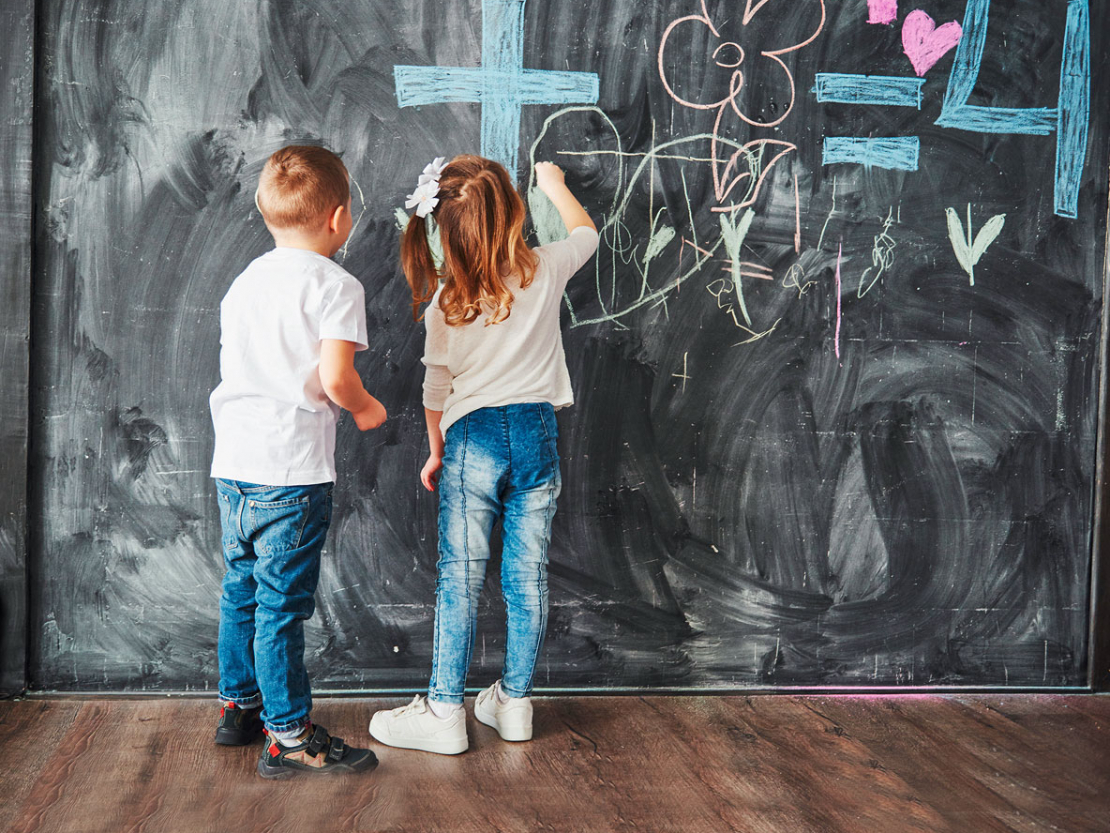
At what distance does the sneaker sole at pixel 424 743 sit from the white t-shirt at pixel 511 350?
26.5 inches

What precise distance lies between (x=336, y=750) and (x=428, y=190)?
1.16 meters

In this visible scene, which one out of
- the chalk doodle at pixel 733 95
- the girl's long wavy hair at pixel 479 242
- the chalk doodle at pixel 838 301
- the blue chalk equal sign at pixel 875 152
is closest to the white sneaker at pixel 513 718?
the girl's long wavy hair at pixel 479 242

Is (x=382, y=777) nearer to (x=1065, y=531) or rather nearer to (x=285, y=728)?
(x=285, y=728)

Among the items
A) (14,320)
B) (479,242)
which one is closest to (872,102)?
(479,242)

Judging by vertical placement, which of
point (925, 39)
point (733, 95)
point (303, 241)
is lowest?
point (303, 241)

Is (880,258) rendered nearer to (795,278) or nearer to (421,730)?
(795,278)

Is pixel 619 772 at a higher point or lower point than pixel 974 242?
lower

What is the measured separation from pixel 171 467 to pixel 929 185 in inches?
78.7

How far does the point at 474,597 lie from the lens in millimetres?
1966

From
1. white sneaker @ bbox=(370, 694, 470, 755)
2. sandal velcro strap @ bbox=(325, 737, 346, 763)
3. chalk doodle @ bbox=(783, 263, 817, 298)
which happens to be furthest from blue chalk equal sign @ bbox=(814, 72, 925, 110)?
sandal velcro strap @ bbox=(325, 737, 346, 763)

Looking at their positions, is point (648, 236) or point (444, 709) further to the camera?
point (648, 236)

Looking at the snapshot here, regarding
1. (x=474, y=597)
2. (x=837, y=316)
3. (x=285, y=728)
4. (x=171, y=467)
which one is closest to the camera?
(x=285, y=728)

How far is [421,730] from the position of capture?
194 centimetres

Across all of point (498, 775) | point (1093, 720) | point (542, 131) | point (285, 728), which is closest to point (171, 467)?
point (285, 728)
